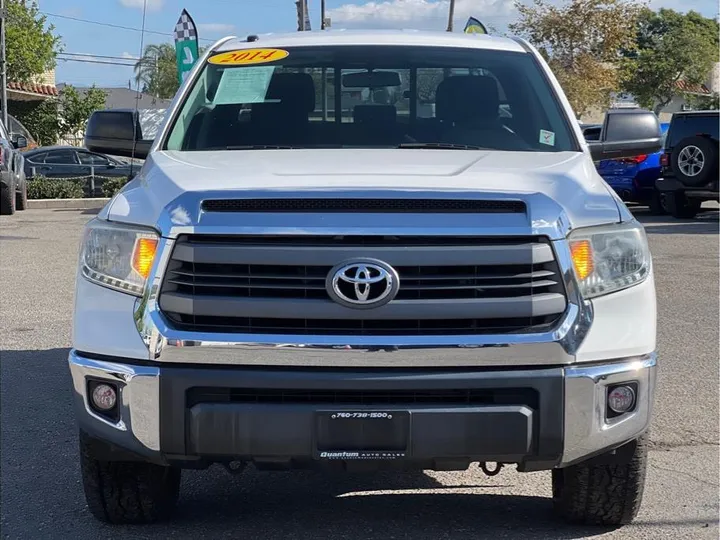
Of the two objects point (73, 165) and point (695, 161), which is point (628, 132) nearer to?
point (695, 161)

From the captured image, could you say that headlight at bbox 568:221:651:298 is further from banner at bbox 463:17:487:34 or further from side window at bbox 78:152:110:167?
side window at bbox 78:152:110:167

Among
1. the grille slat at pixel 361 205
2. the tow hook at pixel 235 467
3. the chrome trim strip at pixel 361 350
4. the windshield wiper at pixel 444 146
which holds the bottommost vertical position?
the tow hook at pixel 235 467

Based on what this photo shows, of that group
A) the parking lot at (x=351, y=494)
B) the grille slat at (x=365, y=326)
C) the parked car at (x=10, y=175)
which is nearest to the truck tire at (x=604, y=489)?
the parking lot at (x=351, y=494)

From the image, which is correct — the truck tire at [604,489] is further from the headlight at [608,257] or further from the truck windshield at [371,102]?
the truck windshield at [371,102]

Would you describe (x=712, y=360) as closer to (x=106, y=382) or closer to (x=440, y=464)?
(x=440, y=464)

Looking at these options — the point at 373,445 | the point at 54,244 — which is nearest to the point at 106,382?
the point at 373,445

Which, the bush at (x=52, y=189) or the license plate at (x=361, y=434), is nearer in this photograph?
the license plate at (x=361, y=434)

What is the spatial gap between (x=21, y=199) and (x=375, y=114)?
16.6 meters

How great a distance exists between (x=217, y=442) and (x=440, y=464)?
2.43 feet

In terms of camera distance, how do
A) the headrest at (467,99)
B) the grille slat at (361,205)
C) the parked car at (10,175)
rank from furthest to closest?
the parked car at (10,175), the headrest at (467,99), the grille slat at (361,205)

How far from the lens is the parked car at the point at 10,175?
1730 centimetres

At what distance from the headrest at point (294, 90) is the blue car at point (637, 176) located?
14.9m

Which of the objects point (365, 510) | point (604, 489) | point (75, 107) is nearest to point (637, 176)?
point (365, 510)

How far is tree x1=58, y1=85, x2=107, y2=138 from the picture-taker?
37.8 m
